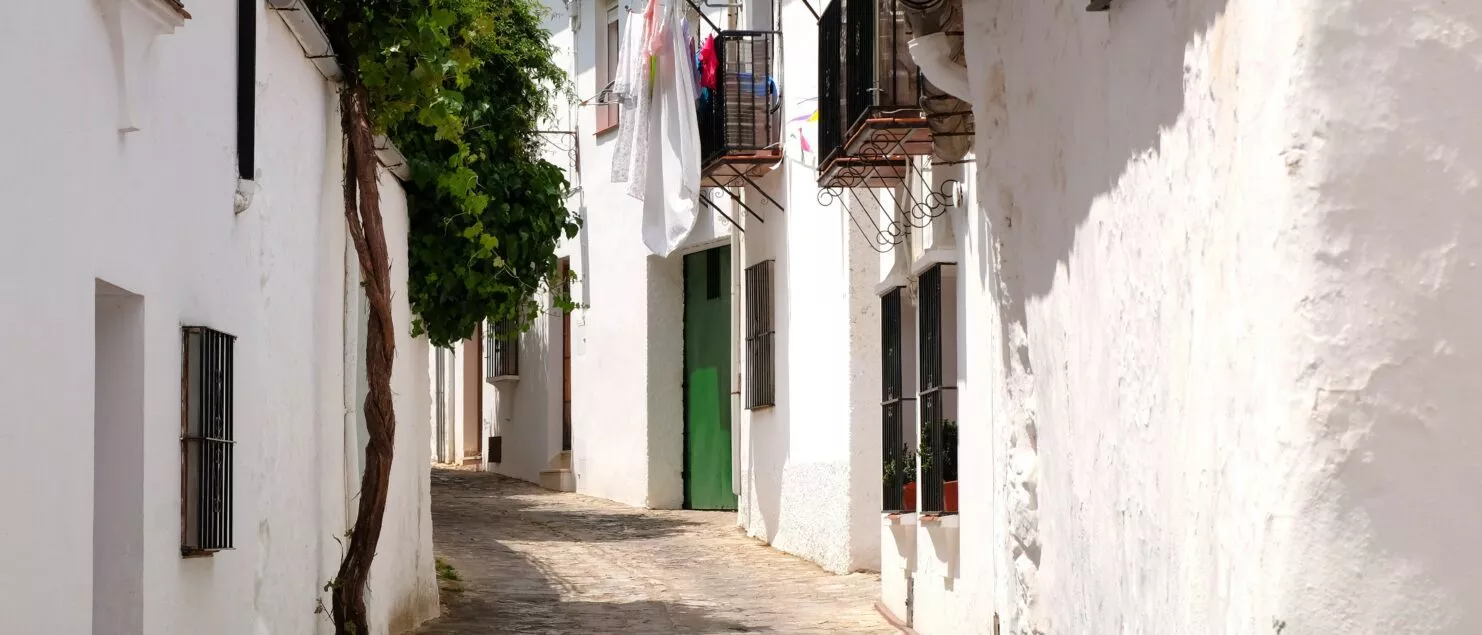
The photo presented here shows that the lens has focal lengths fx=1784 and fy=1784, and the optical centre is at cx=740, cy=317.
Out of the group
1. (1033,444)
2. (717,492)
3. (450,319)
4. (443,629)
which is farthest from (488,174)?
(1033,444)

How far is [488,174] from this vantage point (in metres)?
14.7

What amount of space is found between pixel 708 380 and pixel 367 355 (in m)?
11.4

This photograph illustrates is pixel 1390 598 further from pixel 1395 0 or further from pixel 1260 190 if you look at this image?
pixel 1395 0

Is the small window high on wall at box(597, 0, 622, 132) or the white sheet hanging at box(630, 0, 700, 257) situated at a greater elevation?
the small window high on wall at box(597, 0, 622, 132)

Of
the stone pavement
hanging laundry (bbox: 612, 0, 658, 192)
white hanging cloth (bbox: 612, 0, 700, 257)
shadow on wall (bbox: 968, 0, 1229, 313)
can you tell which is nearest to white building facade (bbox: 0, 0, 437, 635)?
the stone pavement

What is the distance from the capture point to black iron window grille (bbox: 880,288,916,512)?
12.3 metres

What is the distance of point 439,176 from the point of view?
1244 cm

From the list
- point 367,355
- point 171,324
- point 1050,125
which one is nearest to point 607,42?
point 367,355

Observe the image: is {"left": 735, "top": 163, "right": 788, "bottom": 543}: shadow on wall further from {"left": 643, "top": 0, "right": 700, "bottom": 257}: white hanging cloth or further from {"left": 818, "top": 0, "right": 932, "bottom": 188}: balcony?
{"left": 818, "top": 0, "right": 932, "bottom": 188}: balcony

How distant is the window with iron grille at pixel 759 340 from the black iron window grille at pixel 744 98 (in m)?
1.24

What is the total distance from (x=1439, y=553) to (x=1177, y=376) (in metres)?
1.02

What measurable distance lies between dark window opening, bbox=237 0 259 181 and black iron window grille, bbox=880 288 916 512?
609 centimetres

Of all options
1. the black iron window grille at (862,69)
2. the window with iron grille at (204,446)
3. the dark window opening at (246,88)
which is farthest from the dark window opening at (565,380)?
the window with iron grille at (204,446)

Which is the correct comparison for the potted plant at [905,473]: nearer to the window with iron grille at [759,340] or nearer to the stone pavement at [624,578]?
the stone pavement at [624,578]
